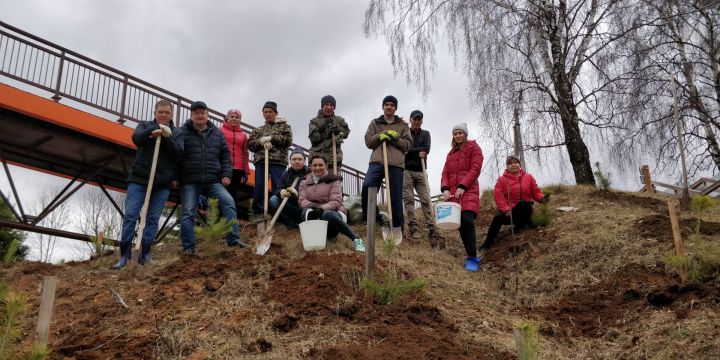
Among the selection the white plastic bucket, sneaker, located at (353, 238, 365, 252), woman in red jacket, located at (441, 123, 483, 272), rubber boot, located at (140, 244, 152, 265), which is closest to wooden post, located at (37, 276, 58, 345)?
rubber boot, located at (140, 244, 152, 265)

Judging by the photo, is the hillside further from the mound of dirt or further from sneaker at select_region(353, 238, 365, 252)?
sneaker at select_region(353, 238, 365, 252)

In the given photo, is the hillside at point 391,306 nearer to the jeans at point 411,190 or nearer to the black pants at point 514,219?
the black pants at point 514,219

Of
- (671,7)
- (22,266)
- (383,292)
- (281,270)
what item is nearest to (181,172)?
(281,270)

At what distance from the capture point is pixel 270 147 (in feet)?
24.2

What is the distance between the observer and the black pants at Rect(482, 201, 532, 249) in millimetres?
7434

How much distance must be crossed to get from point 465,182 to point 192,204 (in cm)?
301

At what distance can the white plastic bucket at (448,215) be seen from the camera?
6.31m

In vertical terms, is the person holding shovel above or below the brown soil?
above

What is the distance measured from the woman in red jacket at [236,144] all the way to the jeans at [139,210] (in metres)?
1.55

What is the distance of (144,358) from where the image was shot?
360 cm

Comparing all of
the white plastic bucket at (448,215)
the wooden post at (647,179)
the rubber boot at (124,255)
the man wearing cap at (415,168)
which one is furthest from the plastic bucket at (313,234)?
the wooden post at (647,179)

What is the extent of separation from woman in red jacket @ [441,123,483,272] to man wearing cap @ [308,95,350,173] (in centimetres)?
159

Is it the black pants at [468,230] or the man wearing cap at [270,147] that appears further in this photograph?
the man wearing cap at [270,147]

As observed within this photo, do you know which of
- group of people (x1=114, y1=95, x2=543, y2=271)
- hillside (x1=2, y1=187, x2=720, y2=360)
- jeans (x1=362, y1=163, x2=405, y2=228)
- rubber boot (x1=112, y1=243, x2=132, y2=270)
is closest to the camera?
hillside (x1=2, y1=187, x2=720, y2=360)
